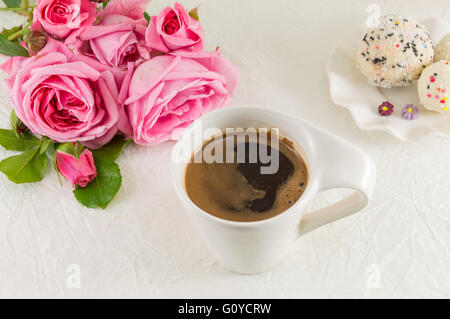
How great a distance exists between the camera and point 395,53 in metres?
0.85

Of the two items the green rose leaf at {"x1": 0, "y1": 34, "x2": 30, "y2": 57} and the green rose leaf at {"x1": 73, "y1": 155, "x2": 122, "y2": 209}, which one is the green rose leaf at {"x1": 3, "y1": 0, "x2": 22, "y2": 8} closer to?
the green rose leaf at {"x1": 0, "y1": 34, "x2": 30, "y2": 57}

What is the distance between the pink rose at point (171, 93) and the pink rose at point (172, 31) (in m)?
0.02

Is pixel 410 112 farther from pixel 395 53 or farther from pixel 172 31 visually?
pixel 172 31

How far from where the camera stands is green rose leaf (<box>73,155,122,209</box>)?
2.54ft

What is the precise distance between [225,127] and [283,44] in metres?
0.37

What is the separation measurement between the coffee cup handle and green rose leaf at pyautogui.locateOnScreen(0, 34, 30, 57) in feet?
1.63

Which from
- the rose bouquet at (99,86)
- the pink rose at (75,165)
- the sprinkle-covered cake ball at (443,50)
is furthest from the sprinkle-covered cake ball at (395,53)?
the pink rose at (75,165)

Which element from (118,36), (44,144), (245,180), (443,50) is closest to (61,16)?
(118,36)

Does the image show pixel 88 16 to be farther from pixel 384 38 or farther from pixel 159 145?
pixel 384 38

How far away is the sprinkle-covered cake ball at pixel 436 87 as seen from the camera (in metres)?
0.81

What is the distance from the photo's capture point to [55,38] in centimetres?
82

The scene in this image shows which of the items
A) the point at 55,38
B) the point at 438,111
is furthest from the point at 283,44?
the point at 55,38

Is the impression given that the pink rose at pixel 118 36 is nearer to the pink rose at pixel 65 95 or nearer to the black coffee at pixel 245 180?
the pink rose at pixel 65 95

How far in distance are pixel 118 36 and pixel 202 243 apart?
337mm
